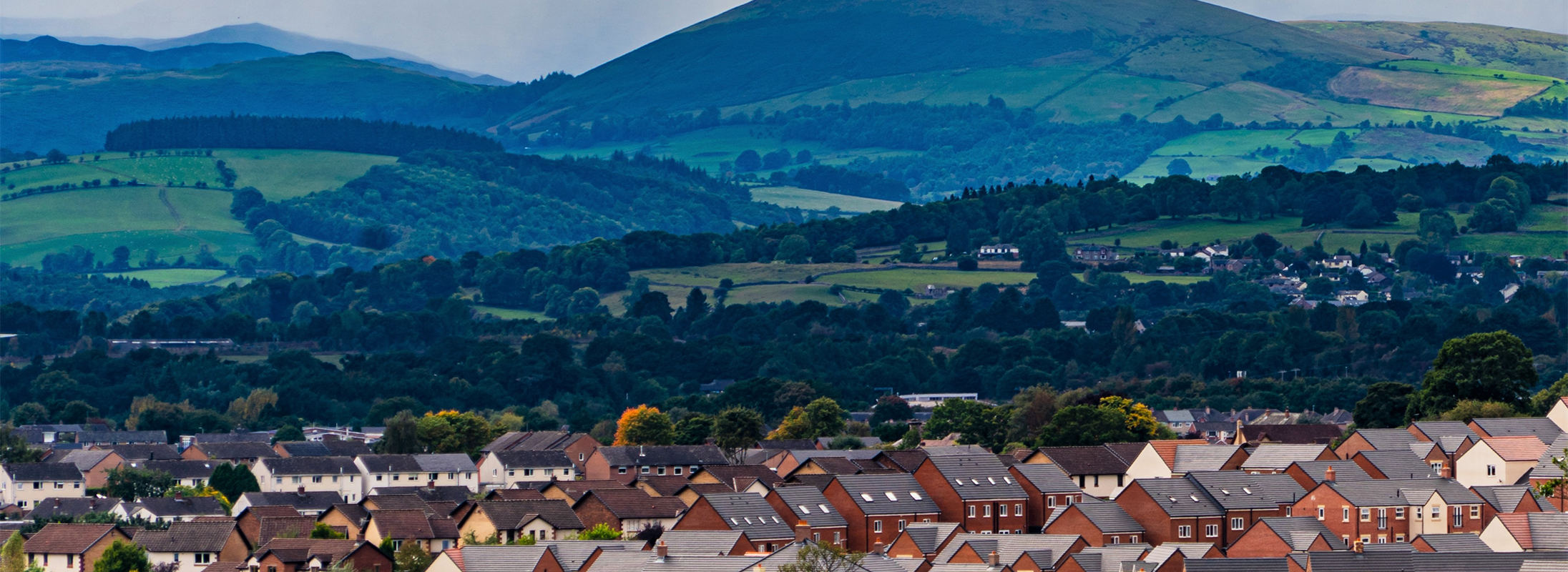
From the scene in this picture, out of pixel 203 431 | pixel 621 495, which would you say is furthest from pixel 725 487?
pixel 203 431

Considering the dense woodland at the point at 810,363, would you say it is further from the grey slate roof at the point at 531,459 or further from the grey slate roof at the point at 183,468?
the grey slate roof at the point at 183,468

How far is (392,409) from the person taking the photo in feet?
465

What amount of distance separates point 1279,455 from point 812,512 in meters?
16.3

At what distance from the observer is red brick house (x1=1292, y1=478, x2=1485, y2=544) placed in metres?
58.2

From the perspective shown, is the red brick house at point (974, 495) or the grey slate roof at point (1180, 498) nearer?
the grey slate roof at point (1180, 498)

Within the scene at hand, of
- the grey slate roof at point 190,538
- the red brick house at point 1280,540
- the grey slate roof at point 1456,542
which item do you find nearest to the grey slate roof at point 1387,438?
the red brick house at point 1280,540

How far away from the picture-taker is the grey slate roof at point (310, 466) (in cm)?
9256

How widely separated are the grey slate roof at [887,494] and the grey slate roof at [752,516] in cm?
259

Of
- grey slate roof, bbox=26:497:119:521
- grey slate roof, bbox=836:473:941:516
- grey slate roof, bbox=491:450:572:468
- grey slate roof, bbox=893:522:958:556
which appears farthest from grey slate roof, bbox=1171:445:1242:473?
grey slate roof, bbox=26:497:119:521

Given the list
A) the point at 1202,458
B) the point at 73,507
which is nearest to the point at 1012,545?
the point at 1202,458

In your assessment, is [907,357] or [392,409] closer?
[392,409]

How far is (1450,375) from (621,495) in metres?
32.4

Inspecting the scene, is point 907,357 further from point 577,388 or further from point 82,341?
point 82,341

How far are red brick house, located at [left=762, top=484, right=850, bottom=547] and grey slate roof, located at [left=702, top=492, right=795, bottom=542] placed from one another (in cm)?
28
